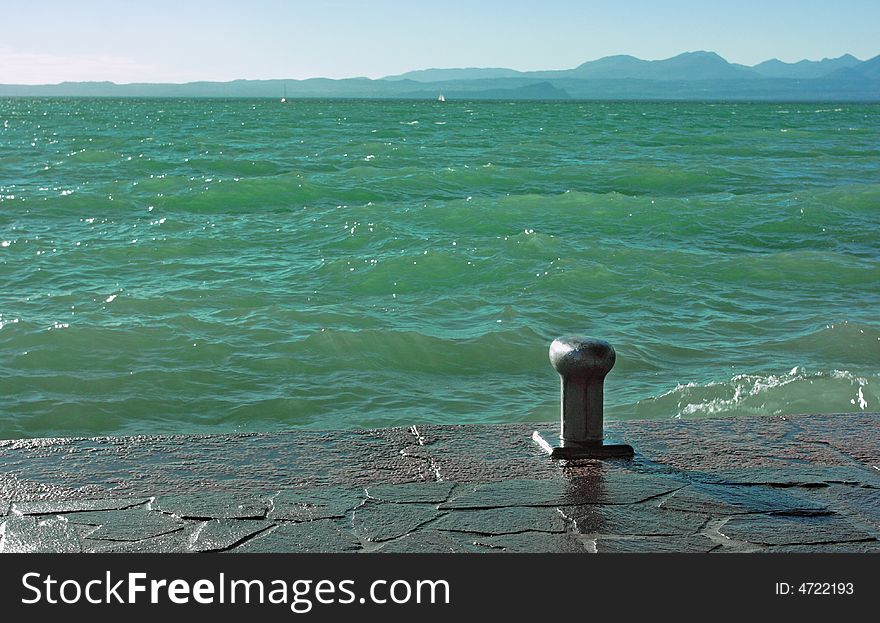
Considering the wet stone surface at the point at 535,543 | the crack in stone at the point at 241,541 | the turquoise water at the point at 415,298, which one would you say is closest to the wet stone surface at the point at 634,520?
the wet stone surface at the point at 535,543

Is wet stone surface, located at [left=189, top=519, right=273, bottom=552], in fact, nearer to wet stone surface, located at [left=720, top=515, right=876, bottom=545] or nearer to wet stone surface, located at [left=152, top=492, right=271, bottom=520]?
wet stone surface, located at [left=152, top=492, right=271, bottom=520]

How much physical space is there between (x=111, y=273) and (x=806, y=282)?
8.84 m

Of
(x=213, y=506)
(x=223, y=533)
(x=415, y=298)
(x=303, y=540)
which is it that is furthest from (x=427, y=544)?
(x=415, y=298)

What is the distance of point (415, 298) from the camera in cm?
1245

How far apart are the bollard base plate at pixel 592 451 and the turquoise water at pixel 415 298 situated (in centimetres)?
311

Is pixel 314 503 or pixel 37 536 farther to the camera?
pixel 314 503

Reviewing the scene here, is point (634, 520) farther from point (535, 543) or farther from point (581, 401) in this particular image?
point (581, 401)

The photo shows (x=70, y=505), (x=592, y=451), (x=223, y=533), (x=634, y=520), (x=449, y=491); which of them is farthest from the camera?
(x=592, y=451)

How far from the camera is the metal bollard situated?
15.3 ft

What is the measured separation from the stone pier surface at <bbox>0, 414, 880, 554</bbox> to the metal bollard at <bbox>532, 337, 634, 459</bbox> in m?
0.10

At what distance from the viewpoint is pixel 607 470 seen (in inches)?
181

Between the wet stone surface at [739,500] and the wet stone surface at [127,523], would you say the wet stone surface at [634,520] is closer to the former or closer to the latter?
the wet stone surface at [739,500]

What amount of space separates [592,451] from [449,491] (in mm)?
773

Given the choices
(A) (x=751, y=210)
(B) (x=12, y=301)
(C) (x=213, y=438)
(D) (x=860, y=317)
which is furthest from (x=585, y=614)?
(A) (x=751, y=210)
